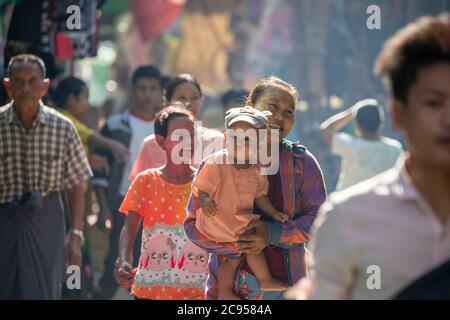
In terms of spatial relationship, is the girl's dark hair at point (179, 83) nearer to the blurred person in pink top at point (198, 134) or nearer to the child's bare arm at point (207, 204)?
the blurred person in pink top at point (198, 134)

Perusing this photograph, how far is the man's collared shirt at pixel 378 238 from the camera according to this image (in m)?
3.35

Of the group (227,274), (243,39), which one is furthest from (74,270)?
(243,39)

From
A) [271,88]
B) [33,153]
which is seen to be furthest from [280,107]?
[33,153]

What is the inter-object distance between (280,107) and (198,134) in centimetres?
113

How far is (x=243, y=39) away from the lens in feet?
92.9

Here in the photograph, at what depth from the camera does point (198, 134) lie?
7.08 metres

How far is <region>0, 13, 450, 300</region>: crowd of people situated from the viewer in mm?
3359

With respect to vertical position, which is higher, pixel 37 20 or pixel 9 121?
pixel 37 20

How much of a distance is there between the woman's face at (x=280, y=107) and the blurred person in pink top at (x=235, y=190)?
256 millimetres

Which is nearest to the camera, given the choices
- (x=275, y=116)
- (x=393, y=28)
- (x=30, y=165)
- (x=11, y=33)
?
(x=275, y=116)

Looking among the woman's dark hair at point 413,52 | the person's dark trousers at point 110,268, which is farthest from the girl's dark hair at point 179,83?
the woman's dark hair at point 413,52

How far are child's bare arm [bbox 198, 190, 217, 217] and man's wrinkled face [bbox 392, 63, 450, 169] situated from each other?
233 cm
